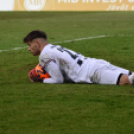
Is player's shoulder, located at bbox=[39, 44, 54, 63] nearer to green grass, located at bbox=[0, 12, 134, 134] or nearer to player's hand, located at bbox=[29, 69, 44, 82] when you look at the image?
player's hand, located at bbox=[29, 69, 44, 82]

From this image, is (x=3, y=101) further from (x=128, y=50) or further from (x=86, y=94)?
(x=128, y=50)

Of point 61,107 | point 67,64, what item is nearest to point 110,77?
point 67,64

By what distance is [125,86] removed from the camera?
16.8 ft

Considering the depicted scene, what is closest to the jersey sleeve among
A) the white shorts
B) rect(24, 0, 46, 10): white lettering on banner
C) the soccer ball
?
the soccer ball

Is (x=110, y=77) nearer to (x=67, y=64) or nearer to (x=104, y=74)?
(x=104, y=74)

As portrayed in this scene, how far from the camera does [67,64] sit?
5441 mm

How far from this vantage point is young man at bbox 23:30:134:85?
5324mm

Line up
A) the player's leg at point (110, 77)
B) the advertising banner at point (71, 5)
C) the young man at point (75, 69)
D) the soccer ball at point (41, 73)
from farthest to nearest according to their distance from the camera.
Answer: the advertising banner at point (71, 5) → the soccer ball at point (41, 73) → the young man at point (75, 69) → the player's leg at point (110, 77)

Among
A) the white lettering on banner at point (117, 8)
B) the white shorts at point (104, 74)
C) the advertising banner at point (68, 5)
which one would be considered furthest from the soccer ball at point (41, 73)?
the white lettering on banner at point (117, 8)

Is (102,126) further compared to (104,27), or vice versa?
(104,27)

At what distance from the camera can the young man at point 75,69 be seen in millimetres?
5324

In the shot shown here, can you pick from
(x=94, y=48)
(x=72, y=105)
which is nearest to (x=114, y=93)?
(x=72, y=105)

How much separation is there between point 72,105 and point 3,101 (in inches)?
31.3

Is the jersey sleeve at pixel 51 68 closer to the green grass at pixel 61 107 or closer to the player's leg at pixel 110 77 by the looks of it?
the green grass at pixel 61 107
